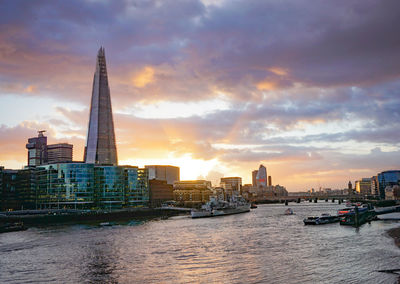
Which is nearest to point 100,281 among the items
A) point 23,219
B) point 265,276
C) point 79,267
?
point 79,267

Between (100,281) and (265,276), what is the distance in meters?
19.5

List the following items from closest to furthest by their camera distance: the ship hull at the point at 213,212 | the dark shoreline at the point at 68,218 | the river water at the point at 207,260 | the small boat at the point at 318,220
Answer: the river water at the point at 207,260 → the small boat at the point at 318,220 → the dark shoreline at the point at 68,218 → the ship hull at the point at 213,212

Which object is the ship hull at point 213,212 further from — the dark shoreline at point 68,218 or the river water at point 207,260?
the river water at point 207,260

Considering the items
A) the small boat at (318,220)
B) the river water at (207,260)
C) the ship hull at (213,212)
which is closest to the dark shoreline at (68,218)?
the ship hull at (213,212)

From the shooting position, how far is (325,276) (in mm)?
42812

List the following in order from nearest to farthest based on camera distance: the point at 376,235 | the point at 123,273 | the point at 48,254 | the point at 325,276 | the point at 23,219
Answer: the point at 325,276
the point at 123,273
the point at 48,254
the point at 376,235
the point at 23,219

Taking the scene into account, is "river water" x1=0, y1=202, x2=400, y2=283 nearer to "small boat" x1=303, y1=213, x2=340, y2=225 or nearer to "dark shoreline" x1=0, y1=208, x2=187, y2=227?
"small boat" x1=303, y1=213, x2=340, y2=225

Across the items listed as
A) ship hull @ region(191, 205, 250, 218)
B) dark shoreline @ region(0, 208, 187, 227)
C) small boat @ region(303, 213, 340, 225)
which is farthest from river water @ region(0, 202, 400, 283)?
ship hull @ region(191, 205, 250, 218)

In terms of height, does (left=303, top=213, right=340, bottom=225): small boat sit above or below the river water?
below

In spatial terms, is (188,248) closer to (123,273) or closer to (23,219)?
(123,273)

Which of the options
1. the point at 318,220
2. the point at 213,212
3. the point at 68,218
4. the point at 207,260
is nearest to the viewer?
the point at 207,260

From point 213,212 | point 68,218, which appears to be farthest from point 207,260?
point 213,212

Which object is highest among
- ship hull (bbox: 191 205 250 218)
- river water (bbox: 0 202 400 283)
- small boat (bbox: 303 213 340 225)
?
river water (bbox: 0 202 400 283)

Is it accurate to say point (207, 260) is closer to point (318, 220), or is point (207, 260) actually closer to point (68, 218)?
point (318, 220)
